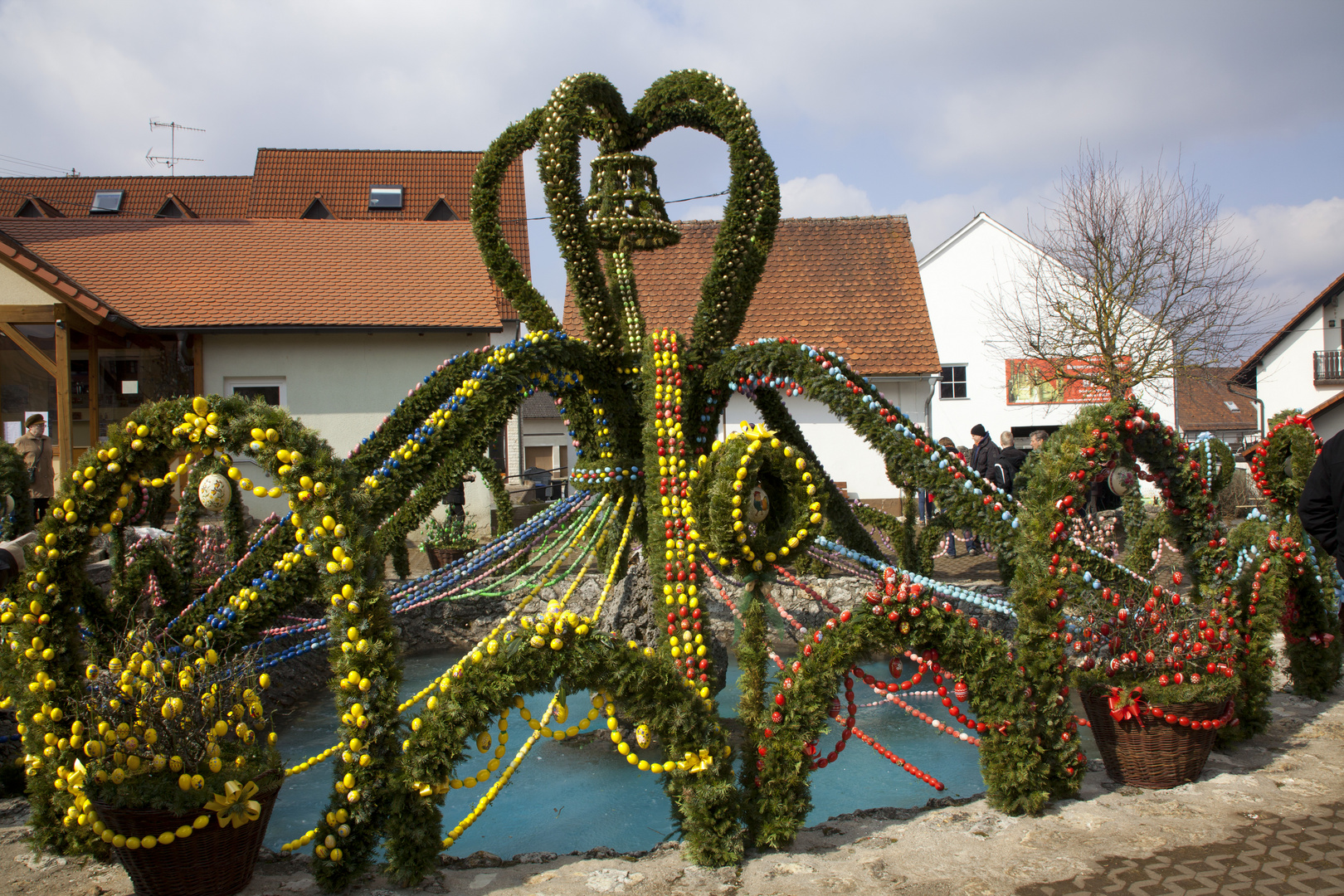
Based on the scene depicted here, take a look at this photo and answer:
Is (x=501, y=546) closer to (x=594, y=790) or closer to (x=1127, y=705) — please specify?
(x=594, y=790)

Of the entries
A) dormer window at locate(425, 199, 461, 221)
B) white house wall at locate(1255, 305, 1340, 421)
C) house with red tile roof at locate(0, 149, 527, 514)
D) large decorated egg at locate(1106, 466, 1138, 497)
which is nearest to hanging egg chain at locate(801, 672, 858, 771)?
large decorated egg at locate(1106, 466, 1138, 497)

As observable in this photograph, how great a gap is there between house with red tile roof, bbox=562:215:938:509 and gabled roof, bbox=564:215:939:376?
2 cm

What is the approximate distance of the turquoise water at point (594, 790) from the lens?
4809 mm

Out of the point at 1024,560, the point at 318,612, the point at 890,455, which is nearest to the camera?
the point at 1024,560

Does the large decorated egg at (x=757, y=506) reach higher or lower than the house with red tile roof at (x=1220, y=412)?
lower

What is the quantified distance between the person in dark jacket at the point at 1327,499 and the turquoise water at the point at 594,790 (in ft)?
7.41

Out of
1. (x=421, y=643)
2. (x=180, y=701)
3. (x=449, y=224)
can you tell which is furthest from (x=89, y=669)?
(x=449, y=224)

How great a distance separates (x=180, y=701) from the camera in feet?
11.5

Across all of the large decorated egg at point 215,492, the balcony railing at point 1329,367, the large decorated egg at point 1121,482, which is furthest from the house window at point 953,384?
the large decorated egg at point 215,492

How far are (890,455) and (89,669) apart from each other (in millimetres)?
4200

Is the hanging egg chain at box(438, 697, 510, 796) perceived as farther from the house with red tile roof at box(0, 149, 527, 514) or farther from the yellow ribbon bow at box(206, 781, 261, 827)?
the house with red tile roof at box(0, 149, 527, 514)

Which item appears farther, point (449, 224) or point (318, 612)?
point (449, 224)

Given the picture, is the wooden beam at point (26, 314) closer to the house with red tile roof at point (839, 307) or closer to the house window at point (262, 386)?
the house window at point (262, 386)

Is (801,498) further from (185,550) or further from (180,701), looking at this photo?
(185,550)
